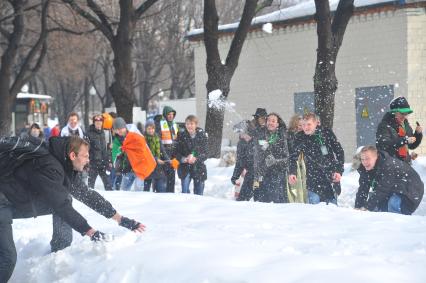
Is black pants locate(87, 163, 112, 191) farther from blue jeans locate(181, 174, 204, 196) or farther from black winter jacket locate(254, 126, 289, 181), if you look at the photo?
black winter jacket locate(254, 126, 289, 181)

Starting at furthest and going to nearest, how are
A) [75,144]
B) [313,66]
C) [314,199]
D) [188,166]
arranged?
[313,66]
[188,166]
[314,199]
[75,144]

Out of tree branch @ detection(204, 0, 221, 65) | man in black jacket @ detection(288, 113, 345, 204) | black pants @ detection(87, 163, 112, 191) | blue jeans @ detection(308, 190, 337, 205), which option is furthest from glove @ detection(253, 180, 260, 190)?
tree branch @ detection(204, 0, 221, 65)

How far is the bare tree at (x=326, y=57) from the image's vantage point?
43.2ft

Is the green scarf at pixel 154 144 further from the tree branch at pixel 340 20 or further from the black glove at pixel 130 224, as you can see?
the black glove at pixel 130 224

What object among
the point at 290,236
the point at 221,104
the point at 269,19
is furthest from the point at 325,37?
the point at 290,236

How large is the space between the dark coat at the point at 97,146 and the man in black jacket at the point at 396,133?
17.1 ft

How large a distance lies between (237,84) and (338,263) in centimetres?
1682

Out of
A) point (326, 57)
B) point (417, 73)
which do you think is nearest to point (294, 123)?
point (326, 57)

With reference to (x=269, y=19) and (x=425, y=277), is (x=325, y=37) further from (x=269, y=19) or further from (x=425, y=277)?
(x=425, y=277)

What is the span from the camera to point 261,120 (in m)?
9.78

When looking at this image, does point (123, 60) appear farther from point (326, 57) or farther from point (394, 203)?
point (394, 203)

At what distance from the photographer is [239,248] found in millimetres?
4910

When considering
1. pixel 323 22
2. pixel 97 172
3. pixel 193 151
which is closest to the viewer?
pixel 193 151

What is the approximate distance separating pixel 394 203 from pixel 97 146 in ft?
19.5
